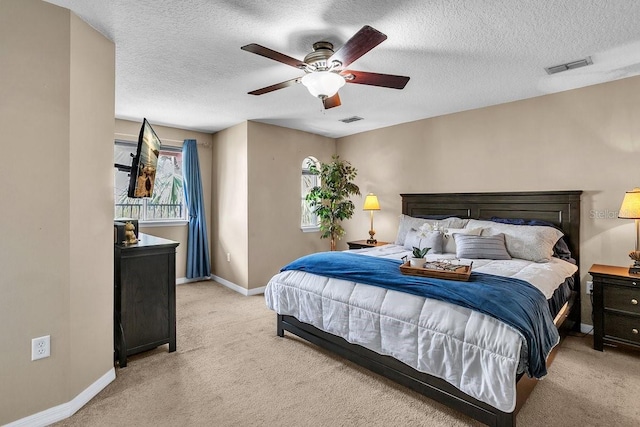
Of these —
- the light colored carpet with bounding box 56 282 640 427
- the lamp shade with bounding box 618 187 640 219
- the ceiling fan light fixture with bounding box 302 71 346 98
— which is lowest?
the light colored carpet with bounding box 56 282 640 427

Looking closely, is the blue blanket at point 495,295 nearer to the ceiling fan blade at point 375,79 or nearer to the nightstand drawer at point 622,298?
the nightstand drawer at point 622,298

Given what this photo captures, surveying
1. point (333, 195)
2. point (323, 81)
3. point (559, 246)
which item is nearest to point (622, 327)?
point (559, 246)

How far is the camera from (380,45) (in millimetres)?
2533

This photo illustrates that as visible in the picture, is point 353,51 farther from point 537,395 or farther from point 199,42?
point 537,395

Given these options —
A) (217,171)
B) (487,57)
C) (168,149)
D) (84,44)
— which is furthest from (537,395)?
(168,149)

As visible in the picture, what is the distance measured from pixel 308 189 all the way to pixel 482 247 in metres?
3.23

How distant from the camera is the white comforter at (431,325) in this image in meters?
1.82

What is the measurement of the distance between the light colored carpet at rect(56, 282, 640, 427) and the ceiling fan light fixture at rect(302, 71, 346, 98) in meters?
2.13

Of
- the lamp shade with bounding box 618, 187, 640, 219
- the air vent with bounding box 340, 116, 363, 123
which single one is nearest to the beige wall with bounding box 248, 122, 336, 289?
the air vent with bounding box 340, 116, 363, 123

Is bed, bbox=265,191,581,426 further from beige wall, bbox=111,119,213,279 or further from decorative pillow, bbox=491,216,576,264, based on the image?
beige wall, bbox=111,119,213,279

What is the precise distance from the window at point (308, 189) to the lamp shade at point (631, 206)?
154 inches

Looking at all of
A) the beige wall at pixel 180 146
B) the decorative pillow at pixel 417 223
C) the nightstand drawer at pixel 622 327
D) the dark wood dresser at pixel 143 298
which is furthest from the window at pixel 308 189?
the nightstand drawer at pixel 622 327

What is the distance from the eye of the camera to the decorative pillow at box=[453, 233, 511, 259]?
3219mm

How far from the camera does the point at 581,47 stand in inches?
101
